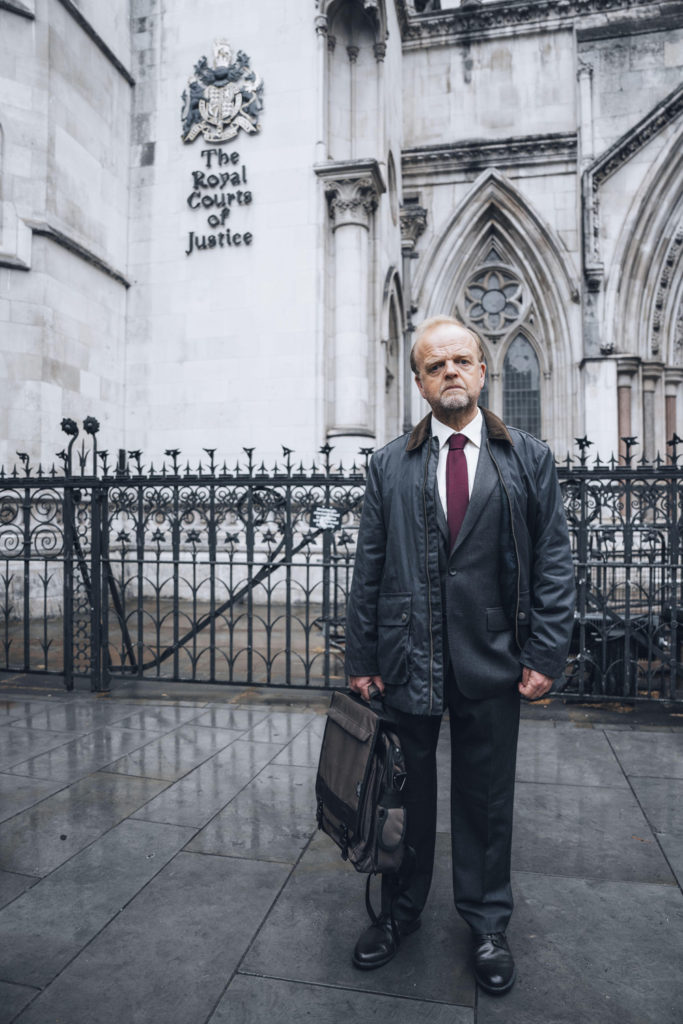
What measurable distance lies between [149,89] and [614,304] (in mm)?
9604

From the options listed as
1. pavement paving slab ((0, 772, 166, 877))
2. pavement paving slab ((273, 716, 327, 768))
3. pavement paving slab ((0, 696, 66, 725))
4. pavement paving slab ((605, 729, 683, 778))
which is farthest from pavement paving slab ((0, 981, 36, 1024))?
pavement paving slab ((605, 729, 683, 778))

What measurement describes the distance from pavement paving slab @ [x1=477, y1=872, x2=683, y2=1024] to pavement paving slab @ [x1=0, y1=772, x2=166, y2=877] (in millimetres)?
1914

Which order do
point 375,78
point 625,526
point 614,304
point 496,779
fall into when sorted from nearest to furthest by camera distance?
point 496,779
point 625,526
point 375,78
point 614,304

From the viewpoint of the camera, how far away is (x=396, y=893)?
8.11 ft

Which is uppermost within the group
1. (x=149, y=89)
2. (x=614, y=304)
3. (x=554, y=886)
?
(x=149, y=89)

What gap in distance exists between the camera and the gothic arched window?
16.5 meters

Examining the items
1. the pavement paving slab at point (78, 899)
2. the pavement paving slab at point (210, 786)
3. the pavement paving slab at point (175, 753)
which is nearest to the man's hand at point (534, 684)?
the pavement paving slab at point (78, 899)

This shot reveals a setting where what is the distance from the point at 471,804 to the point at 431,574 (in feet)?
2.62

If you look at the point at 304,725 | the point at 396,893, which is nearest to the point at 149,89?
the point at 304,725

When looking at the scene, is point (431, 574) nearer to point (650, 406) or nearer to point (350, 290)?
point (350, 290)

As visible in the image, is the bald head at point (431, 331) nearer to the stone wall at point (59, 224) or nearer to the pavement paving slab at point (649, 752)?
the pavement paving slab at point (649, 752)

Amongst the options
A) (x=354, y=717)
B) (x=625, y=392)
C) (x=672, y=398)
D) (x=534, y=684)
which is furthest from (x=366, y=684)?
(x=672, y=398)

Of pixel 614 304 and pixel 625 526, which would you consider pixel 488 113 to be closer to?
pixel 614 304

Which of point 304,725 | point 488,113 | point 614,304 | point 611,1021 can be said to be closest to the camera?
point 611,1021
